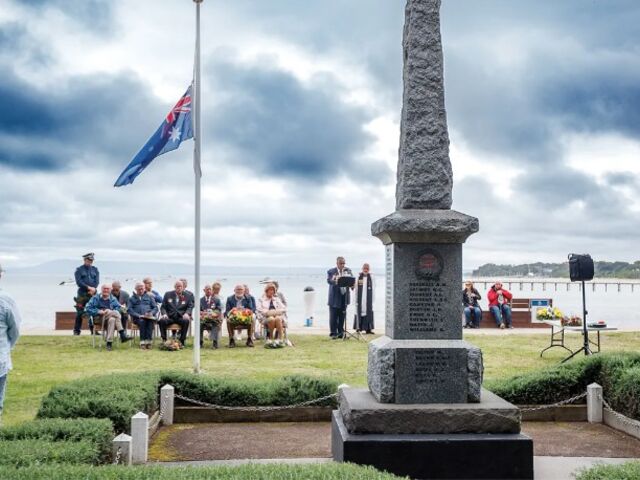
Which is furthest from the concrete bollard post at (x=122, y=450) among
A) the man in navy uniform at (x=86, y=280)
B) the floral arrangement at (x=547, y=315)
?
the floral arrangement at (x=547, y=315)

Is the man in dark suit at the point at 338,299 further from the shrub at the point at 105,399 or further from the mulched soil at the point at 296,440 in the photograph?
the shrub at the point at 105,399

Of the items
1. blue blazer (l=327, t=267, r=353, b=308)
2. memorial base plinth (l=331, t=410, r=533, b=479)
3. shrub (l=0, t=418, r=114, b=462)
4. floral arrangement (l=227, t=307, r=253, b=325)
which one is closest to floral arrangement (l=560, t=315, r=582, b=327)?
blue blazer (l=327, t=267, r=353, b=308)

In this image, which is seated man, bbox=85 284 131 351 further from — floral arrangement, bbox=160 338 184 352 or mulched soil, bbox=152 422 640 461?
mulched soil, bbox=152 422 640 461

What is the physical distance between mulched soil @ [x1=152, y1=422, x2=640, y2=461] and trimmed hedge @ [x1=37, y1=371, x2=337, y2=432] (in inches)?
14.3

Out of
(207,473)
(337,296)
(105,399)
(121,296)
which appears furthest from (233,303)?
(207,473)

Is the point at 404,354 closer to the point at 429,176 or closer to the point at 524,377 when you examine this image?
the point at 429,176

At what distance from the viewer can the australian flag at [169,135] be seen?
12625mm

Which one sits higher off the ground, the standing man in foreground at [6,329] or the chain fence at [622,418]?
the standing man in foreground at [6,329]

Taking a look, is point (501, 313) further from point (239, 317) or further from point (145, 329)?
point (145, 329)

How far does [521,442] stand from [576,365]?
3706mm

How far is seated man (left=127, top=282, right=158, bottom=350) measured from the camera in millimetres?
16578

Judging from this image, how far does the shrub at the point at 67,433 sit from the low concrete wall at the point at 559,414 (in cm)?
549

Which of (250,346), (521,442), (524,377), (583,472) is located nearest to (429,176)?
(521,442)

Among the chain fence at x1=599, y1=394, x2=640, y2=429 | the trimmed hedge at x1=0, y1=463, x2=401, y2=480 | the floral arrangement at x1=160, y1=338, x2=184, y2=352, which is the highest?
the trimmed hedge at x1=0, y1=463, x2=401, y2=480
